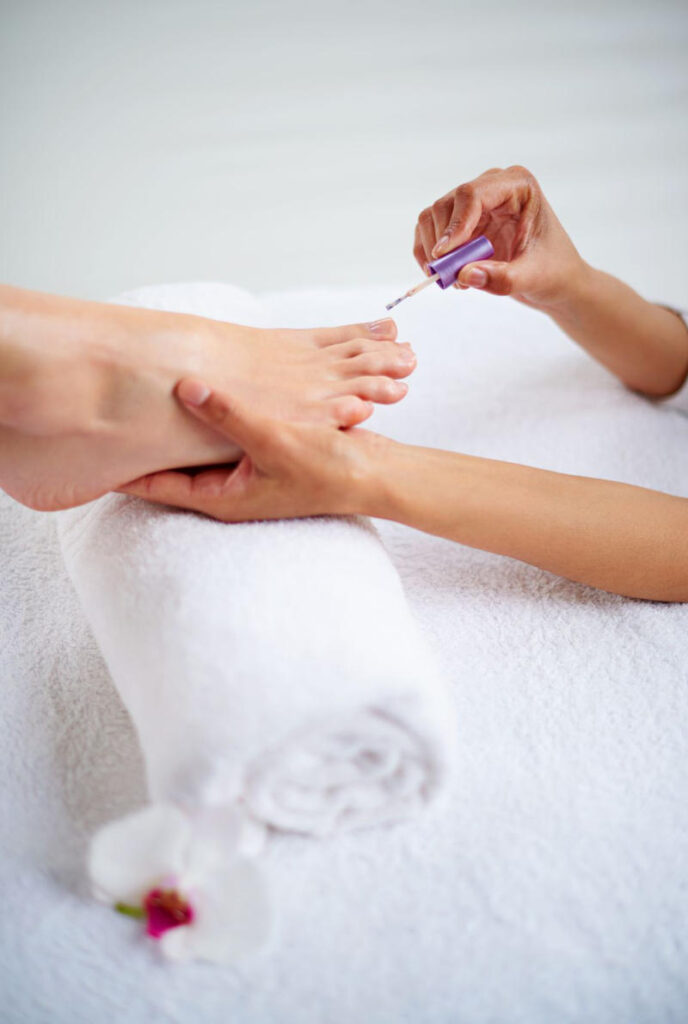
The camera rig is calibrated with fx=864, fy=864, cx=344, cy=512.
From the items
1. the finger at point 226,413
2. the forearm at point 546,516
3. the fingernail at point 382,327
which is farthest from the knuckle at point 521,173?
the finger at point 226,413

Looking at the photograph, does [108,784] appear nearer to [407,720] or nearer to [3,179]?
[407,720]

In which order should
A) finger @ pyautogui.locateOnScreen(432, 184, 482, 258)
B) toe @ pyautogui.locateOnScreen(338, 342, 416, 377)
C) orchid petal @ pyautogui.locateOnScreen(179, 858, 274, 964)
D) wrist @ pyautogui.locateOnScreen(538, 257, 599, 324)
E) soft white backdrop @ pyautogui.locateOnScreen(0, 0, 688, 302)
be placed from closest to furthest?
orchid petal @ pyautogui.locateOnScreen(179, 858, 274, 964), toe @ pyautogui.locateOnScreen(338, 342, 416, 377), finger @ pyautogui.locateOnScreen(432, 184, 482, 258), wrist @ pyautogui.locateOnScreen(538, 257, 599, 324), soft white backdrop @ pyautogui.locateOnScreen(0, 0, 688, 302)

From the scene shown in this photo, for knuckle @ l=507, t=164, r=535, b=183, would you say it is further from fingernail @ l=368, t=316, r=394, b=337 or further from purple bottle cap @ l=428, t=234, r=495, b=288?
fingernail @ l=368, t=316, r=394, b=337

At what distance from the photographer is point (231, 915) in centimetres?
60

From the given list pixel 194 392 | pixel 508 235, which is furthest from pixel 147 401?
pixel 508 235

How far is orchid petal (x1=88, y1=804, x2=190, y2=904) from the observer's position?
1.98 feet

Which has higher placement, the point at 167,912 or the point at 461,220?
the point at 461,220

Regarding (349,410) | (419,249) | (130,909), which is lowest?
(130,909)

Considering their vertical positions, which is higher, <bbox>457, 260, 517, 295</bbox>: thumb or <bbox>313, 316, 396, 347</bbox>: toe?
<bbox>457, 260, 517, 295</bbox>: thumb

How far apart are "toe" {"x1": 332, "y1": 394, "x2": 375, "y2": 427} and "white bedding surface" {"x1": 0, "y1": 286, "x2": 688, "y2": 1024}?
0.64ft

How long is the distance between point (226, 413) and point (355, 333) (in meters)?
0.23

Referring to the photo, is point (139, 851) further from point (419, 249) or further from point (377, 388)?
point (419, 249)

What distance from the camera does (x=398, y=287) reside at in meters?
1.41

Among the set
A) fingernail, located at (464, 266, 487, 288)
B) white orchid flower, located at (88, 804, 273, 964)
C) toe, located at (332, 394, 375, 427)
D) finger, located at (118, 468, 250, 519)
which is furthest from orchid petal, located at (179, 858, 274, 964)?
fingernail, located at (464, 266, 487, 288)
